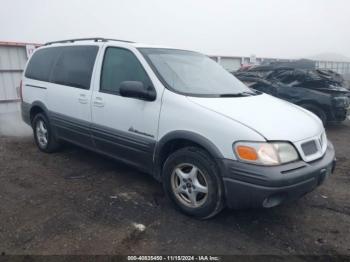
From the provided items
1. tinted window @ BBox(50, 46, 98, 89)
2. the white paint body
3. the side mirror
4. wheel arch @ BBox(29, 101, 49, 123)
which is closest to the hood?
the white paint body

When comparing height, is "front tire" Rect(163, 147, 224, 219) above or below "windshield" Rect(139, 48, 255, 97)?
below

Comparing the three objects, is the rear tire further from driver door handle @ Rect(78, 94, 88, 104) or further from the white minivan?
driver door handle @ Rect(78, 94, 88, 104)

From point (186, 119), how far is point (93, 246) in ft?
4.74

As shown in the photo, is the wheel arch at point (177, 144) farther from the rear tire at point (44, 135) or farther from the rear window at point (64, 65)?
the rear tire at point (44, 135)

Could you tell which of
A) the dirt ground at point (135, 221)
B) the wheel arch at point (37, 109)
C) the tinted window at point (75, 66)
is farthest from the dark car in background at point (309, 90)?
the wheel arch at point (37, 109)

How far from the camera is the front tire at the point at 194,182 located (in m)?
2.99

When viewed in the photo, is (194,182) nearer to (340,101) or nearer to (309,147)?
(309,147)

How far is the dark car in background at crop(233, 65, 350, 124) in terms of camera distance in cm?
747

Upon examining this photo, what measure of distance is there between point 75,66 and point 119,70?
975mm

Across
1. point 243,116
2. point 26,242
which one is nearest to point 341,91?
point 243,116

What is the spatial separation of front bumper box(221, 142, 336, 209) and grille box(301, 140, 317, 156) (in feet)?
0.39

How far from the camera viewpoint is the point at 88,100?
4.17 meters

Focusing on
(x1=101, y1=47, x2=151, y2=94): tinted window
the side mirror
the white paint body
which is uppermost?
(x1=101, y1=47, x2=151, y2=94): tinted window

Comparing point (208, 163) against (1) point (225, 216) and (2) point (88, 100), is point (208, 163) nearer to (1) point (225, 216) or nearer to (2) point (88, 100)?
(1) point (225, 216)
